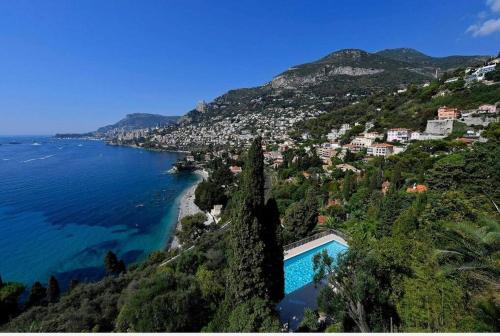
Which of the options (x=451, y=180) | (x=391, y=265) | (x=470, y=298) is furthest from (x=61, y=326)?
(x=451, y=180)

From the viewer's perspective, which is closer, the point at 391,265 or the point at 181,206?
the point at 391,265

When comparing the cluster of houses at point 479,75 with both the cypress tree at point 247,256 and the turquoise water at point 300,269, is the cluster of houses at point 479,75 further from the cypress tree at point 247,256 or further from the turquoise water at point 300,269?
the cypress tree at point 247,256

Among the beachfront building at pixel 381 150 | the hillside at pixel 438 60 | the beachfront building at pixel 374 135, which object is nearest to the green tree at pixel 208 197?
the beachfront building at pixel 381 150

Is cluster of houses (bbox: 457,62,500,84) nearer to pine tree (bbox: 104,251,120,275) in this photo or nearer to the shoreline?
the shoreline

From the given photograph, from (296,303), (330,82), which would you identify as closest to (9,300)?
(296,303)

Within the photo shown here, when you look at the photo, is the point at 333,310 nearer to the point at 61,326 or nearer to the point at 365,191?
the point at 61,326

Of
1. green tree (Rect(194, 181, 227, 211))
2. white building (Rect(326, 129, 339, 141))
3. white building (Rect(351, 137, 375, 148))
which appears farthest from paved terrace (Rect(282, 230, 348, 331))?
white building (Rect(326, 129, 339, 141))
